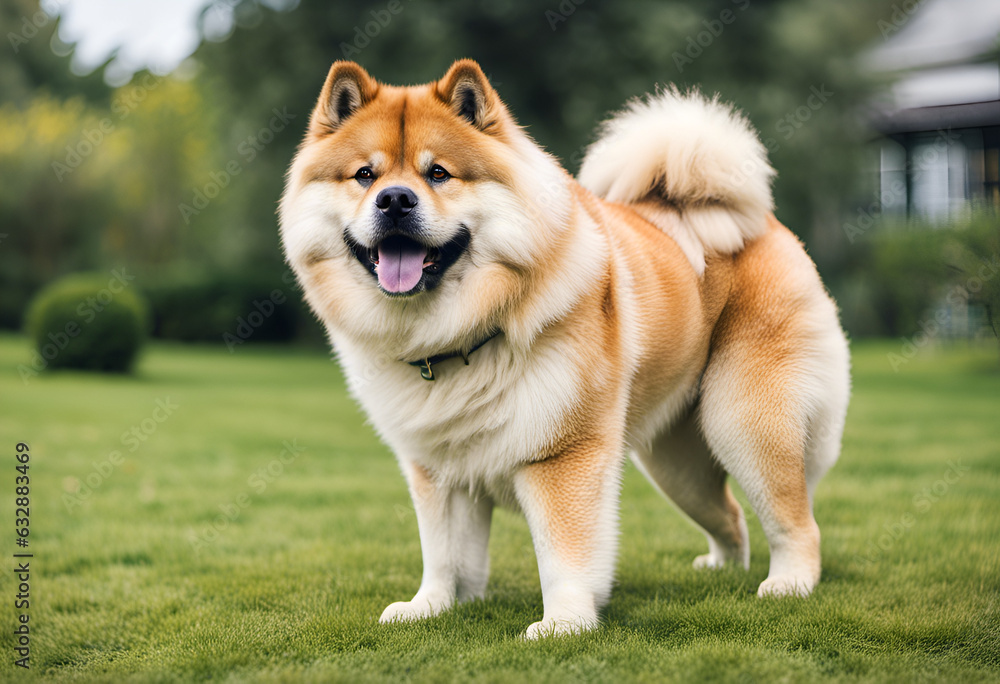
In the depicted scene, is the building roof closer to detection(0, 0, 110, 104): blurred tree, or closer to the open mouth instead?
the open mouth

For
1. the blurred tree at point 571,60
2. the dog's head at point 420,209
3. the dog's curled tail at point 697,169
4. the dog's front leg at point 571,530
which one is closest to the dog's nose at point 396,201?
the dog's head at point 420,209

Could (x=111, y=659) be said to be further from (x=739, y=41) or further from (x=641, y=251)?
(x=739, y=41)

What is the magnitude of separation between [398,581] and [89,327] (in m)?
10.3

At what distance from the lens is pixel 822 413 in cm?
334

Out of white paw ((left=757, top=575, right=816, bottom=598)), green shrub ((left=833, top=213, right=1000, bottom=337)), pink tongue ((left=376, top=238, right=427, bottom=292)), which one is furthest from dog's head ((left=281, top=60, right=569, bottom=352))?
green shrub ((left=833, top=213, right=1000, bottom=337))

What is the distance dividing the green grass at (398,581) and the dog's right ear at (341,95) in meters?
1.75

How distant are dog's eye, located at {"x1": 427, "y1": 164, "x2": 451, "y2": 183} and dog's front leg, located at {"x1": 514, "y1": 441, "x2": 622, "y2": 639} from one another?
98 cm

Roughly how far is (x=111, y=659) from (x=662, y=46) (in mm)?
12209

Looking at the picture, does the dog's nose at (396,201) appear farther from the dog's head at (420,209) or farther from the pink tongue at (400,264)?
the pink tongue at (400,264)

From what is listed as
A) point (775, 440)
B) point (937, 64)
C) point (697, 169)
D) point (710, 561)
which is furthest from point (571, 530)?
point (937, 64)

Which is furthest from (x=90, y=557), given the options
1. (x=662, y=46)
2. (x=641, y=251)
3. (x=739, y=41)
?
(x=739, y=41)

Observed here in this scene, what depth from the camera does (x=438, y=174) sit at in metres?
2.70

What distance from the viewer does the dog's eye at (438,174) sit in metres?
2.69

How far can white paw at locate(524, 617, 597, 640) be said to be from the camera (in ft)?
8.70
